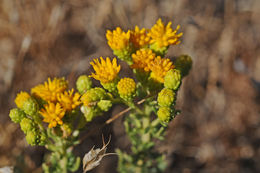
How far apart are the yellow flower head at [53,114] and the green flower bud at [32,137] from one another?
0.12m

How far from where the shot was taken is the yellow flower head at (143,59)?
223 centimetres

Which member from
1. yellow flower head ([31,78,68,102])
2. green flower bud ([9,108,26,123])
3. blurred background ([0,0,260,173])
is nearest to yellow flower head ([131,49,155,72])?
yellow flower head ([31,78,68,102])

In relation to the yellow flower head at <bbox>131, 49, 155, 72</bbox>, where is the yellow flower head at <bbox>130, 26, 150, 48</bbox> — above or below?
above

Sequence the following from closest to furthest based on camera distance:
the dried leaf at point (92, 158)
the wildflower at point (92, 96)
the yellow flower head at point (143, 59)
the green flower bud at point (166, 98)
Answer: the dried leaf at point (92, 158)
the green flower bud at point (166, 98)
the wildflower at point (92, 96)
the yellow flower head at point (143, 59)

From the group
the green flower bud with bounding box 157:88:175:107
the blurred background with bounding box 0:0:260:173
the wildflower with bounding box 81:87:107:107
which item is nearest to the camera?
the green flower bud with bounding box 157:88:175:107

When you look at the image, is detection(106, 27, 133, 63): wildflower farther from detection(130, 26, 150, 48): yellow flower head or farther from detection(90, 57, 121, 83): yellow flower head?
detection(90, 57, 121, 83): yellow flower head

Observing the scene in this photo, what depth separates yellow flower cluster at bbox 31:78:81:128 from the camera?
211 centimetres

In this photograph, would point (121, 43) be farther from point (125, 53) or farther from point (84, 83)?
point (84, 83)

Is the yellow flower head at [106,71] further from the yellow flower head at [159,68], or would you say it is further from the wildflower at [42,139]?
the wildflower at [42,139]

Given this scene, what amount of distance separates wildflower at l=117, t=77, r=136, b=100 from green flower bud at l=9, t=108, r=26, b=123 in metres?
0.84

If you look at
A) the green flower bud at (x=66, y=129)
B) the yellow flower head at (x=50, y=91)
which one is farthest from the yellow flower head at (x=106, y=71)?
the green flower bud at (x=66, y=129)

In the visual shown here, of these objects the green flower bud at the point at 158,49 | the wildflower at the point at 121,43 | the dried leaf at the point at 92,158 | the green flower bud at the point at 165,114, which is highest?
the wildflower at the point at 121,43

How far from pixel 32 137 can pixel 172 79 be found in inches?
45.4

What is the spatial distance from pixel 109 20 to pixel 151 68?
2.35 meters
